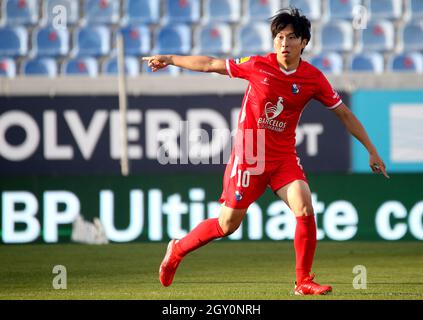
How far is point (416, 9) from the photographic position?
18156mm

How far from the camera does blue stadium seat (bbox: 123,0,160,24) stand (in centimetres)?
1803

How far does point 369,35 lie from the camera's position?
17922mm

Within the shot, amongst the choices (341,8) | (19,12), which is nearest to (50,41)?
(19,12)

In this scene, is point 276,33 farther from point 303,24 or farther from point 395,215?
point 395,215

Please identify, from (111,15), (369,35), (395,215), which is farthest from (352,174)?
(111,15)

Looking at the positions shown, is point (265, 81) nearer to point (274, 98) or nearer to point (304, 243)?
point (274, 98)

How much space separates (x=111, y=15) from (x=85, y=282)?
988 centimetres

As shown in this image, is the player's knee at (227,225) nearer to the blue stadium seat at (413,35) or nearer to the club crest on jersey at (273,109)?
the club crest on jersey at (273,109)

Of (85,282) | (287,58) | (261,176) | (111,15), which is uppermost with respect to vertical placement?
(111,15)

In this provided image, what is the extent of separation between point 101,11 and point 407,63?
5240 millimetres

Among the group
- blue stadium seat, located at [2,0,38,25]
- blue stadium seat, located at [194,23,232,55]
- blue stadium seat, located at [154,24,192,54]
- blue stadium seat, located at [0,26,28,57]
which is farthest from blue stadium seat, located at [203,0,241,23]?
blue stadium seat, located at [0,26,28,57]

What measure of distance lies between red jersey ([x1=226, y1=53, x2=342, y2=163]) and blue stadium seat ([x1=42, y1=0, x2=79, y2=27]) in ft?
31.8

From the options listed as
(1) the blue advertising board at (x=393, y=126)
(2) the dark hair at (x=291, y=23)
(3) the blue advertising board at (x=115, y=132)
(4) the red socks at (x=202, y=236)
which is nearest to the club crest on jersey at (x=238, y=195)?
(4) the red socks at (x=202, y=236)

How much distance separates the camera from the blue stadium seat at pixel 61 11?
1717 centimetres
